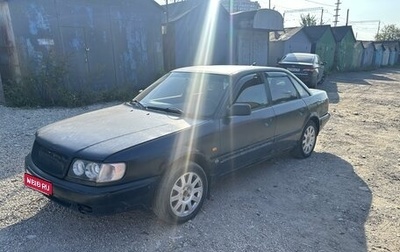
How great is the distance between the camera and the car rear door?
4.30 m

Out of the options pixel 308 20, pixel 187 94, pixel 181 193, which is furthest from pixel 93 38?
pixel 308 20

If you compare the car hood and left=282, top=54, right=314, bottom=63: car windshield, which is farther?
left=282, top=54, right=314, bottom=63: car windshield

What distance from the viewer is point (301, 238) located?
9.78 ft

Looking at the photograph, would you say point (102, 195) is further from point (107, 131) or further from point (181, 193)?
point (181, 193)

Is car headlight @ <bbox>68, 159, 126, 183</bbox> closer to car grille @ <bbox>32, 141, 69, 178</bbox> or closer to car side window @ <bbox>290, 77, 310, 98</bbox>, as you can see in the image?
car grille @ <bbox>32, 141, 69, 178</bbox>

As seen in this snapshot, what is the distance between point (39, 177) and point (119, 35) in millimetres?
8630

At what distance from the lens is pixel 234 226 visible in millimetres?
3154

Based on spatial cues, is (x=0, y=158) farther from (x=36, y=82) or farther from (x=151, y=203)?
(x=36, y=82)

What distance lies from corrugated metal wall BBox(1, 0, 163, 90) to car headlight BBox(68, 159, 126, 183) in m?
7.26

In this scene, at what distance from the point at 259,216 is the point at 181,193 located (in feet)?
3.05

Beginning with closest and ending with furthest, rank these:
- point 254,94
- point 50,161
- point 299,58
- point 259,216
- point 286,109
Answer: point 50,161 → point 259,216 → point 254,94 → point 286,109 → point 299,58

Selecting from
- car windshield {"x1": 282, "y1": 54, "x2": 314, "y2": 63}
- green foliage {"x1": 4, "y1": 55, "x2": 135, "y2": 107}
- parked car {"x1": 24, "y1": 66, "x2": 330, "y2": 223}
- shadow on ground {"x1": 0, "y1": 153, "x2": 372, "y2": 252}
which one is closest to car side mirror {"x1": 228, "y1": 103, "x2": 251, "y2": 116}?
parked car {"x1": 24, "y1": 66, "x2": 330, "y2": 223}

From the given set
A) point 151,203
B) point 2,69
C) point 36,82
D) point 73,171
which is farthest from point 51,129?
point 2,69

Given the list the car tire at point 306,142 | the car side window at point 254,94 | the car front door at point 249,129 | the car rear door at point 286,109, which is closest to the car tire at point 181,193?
the car front door at point 249,129
